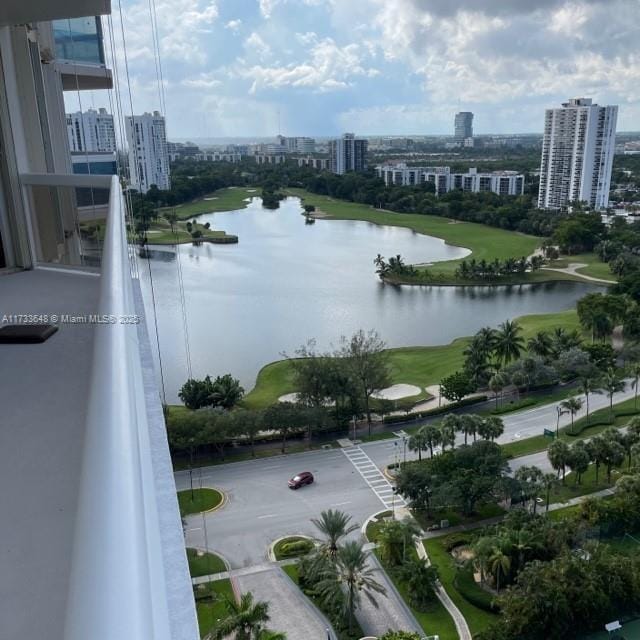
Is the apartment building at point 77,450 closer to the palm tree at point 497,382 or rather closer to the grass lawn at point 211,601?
the grass lawn at point 211,601

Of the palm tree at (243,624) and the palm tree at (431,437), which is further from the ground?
the palm tree at (243,624)

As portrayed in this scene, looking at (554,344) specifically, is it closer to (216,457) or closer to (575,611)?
(216,457)

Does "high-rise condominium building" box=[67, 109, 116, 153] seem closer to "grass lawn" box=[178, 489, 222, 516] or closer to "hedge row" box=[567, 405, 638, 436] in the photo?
"grass lawn" box=[178, 489, 222, 516]

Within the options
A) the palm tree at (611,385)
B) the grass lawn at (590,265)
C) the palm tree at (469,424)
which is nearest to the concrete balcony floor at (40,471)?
the palm tree at (469,424)

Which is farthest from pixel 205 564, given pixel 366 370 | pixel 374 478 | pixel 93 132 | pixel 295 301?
pixel 295 301

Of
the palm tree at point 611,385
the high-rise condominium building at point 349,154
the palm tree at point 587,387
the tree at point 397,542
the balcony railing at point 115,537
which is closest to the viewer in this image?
the balcony railing at point 115,537

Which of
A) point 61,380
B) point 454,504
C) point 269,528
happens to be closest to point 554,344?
point 454,504
